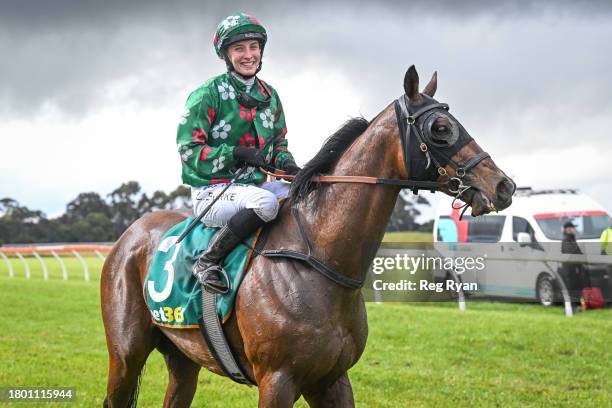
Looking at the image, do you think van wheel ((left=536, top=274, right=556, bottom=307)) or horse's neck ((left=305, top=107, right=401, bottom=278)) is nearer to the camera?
horse's neck ((left=305, top=107, right=401, bottom=278))

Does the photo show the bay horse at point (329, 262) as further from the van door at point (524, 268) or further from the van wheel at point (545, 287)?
the van wheel at point (545, 287)

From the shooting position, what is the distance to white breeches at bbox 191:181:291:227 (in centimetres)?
355

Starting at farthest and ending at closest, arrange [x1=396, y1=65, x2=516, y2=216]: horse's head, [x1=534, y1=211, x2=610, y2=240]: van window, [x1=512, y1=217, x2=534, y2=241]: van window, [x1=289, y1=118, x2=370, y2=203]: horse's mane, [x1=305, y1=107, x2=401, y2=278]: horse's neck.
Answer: [x1=512, y1=217, x2=534, y2=241]: van window < [x1=534, y1=211, x2=610, y2=240]: van window < [x1=289, y1=118, x2=370, y2=203]: horse's mane < [x1=305, y1=107, x2=401, y2=278]: horse's neck < [x1=396, y1=65, x2=516, y2=216]: horse's head

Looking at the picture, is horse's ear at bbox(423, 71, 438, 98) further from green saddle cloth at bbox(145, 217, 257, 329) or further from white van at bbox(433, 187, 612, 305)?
white van at bbox(433, 187, 612, 305)

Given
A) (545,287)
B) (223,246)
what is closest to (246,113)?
(223,246)

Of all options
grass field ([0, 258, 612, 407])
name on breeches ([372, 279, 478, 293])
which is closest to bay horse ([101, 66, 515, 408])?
grass field ([0, 258, 612, 407])

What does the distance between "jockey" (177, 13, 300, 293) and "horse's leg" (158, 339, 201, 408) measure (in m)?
1.20

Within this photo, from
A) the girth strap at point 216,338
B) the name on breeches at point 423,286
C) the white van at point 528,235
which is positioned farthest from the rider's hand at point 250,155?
the white van at point 528,235

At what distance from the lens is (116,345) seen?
14.6 feet

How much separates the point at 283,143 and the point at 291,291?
116 centimetres

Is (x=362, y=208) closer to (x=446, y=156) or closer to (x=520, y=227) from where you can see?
(x=446, y=156)

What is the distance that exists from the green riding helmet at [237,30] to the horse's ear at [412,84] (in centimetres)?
113

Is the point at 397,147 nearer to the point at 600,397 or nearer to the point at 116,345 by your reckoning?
the point at 116,345

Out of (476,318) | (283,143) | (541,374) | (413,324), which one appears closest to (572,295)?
(476,318)
